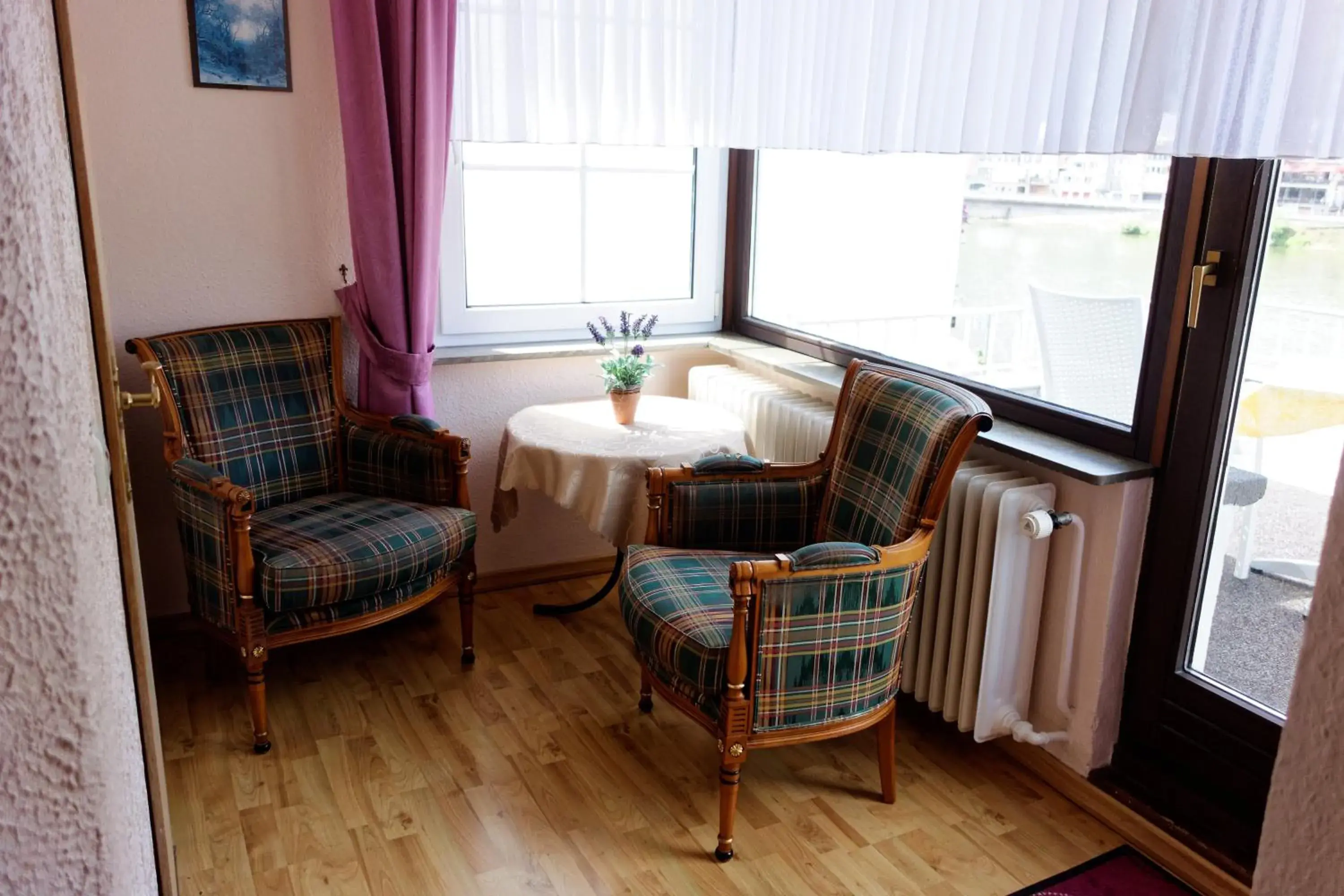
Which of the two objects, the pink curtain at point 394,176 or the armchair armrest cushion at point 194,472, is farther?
the pink curtain at point 394,176

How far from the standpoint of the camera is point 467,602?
303 centimetres

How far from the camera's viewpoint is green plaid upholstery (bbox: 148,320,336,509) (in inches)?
111

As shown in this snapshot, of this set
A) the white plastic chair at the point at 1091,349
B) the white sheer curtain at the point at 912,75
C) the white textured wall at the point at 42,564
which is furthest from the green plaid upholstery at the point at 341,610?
the white textured wall at the point at 42,564

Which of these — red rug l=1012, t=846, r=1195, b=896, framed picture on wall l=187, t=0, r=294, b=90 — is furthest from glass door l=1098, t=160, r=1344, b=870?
framed picture on wall l=187, t=0, r=294, b=90

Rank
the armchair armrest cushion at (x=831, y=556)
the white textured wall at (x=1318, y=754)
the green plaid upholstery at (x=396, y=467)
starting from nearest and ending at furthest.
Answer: the white textured wall at (x=1318, y=754) < the armchair armrest cushion at (x=831, y=556) < the green plaid upholstery at (x=396, y=467)

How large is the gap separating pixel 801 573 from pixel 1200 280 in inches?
39.3

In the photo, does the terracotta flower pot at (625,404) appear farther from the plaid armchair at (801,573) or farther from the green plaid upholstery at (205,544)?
the green plaid upholstery at (205,544)

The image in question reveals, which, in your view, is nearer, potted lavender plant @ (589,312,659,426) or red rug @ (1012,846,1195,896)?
red rug @ (1012,846,1195,896)

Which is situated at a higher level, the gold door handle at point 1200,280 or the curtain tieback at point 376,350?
the gold door handle at point 1200,280

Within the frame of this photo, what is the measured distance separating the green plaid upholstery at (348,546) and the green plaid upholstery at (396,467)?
5 cm

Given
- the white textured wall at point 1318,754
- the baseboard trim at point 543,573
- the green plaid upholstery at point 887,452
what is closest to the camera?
the white textured wall at point 1318,754

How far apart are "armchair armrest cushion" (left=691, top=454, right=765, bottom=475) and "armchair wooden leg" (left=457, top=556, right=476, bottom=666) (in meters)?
0.77

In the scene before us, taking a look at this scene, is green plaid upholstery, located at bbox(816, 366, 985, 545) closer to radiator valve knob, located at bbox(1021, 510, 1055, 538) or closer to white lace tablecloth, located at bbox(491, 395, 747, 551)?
radiator valve knob, located at bbox(1021, 510, 1055, 538)

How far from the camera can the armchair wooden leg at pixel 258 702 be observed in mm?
2561
